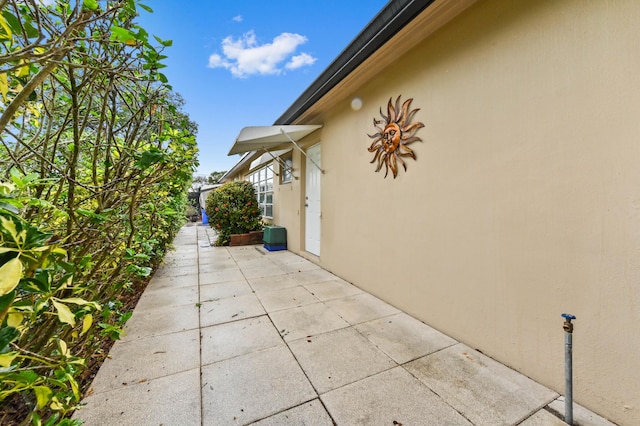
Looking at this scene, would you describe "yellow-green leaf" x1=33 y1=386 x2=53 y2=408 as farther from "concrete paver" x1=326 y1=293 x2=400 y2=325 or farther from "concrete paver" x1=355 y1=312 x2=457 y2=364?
"concrete paver" x1=326 y1=293 x2=400 y2=325

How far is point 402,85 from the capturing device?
10.8 feet

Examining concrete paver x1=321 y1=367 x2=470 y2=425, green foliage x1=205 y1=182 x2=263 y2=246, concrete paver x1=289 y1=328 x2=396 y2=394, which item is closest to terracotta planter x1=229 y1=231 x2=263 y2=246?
green foliage x1=205 y1=182 x2=263 y2=246

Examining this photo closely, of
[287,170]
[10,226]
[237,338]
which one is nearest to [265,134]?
[287,170]

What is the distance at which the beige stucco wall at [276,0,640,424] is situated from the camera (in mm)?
1626

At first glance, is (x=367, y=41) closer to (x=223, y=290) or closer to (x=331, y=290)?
(x=331, y=290)

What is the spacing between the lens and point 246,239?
27.4ft

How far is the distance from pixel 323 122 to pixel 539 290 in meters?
4.39

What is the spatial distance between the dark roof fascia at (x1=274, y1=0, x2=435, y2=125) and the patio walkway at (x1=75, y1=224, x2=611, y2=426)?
3.27 metres

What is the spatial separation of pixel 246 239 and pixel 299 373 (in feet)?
21.8

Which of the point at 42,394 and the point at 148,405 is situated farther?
the point at 148,405

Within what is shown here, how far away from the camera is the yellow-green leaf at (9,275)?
60 centimetres

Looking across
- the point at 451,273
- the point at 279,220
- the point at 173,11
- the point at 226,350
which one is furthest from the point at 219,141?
the point at 451,273

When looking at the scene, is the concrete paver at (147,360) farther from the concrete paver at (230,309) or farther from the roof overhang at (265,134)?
the roof overhang at (265,134)

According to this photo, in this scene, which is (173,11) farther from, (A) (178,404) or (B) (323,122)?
(B) (323,122)
